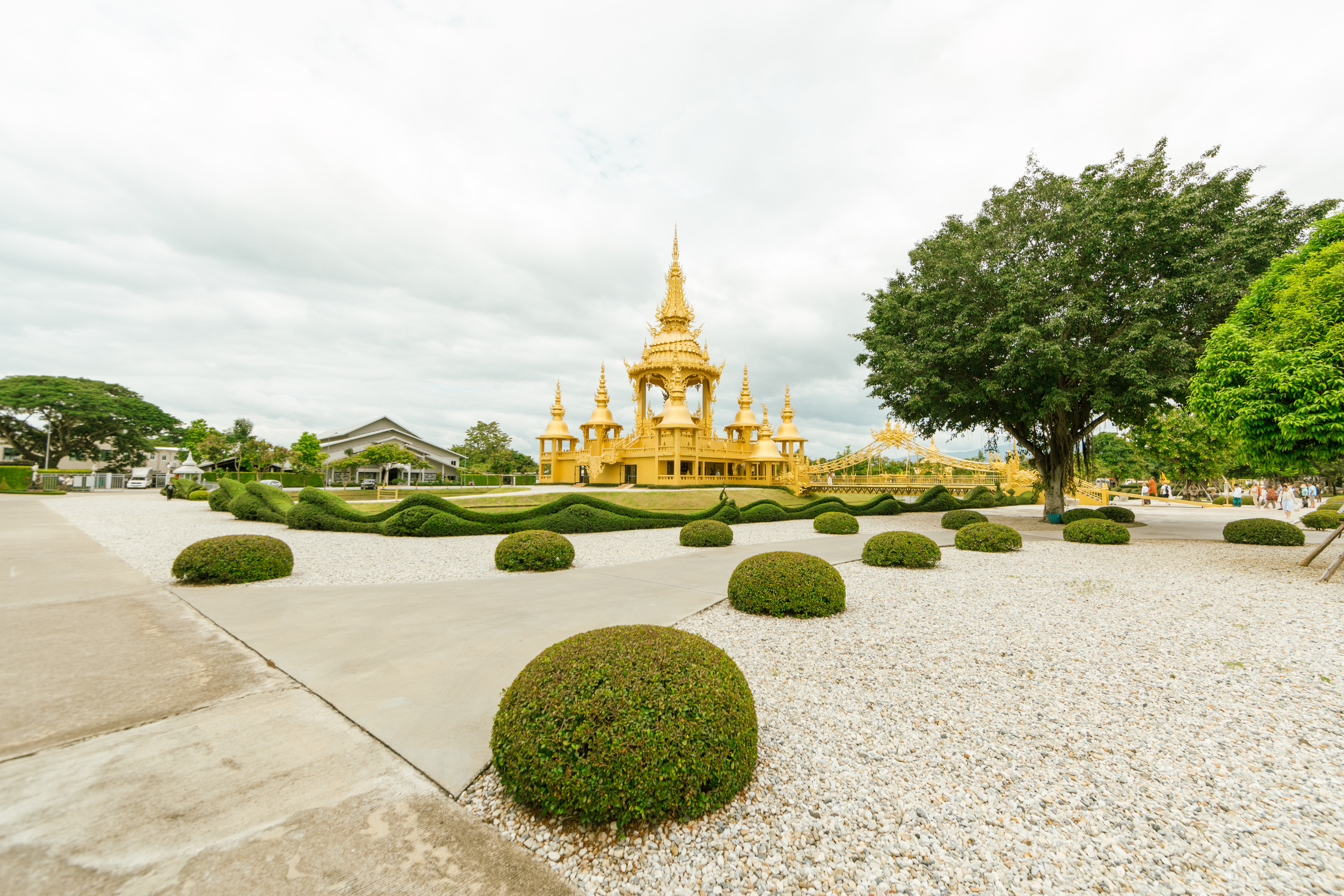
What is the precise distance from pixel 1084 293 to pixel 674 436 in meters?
19.5

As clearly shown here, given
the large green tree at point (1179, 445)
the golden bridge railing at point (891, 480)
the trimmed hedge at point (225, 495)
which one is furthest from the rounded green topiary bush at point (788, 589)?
the trimmed hedge at point (225, 495)

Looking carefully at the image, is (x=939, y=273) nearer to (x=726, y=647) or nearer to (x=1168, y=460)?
(x=726, y=647)

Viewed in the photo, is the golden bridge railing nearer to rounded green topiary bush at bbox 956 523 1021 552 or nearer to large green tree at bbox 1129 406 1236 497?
large green tree at bbox 1129 406 1236 497

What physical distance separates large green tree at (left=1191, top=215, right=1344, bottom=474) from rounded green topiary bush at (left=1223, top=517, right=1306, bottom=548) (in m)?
6.22

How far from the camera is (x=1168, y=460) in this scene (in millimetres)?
38781

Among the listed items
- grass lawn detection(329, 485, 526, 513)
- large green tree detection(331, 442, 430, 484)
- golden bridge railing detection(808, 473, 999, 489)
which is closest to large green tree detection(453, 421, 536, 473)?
large green tree detection(331, 442, 430, 484)

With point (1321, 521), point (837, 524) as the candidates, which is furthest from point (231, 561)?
point (1321, 521)

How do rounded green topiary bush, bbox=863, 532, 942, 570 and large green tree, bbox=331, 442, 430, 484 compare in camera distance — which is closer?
rounded green topiary bush, bbox=863, 532, 942, 570

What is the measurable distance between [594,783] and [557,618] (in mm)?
4373

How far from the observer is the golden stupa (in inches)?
1189

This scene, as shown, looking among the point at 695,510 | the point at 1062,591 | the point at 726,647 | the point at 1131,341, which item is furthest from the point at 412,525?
the point at 1131,341

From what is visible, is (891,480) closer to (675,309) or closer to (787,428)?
(787,428)

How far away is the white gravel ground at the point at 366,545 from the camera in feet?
34.1

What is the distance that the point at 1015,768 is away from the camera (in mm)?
3652
